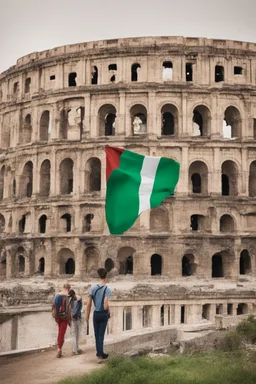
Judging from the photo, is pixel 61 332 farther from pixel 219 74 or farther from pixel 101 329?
pixel 219 74

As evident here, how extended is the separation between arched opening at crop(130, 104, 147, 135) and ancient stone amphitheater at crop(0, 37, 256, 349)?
0.15 meters

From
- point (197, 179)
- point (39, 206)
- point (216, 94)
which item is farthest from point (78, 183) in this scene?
point (216, 94)

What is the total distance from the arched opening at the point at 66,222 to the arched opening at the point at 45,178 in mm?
2020

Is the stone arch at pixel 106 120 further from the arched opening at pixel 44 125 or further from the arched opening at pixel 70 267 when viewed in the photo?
the arched opening at pixel 70 267

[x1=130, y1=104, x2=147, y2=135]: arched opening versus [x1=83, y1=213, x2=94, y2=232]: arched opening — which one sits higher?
[x1=130, y1=104, x2=147, y2=135]: arched opening

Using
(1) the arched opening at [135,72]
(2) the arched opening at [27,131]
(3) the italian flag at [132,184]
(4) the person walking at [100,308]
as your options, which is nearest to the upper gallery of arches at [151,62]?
(1) the arched opening at [135,72]

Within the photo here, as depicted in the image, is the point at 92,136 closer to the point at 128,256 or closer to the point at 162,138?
the point at 162,138

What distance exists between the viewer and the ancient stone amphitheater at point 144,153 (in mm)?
29172

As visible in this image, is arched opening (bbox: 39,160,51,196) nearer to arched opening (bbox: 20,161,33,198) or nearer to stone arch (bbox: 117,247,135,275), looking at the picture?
arched opening (bbox: 20,161,33,198)

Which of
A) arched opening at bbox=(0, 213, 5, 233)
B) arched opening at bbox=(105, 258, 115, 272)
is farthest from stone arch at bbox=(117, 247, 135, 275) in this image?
arched opening at bbox=(0, 213, 5, 233)

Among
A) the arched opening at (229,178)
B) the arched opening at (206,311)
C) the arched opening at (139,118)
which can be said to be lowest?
the arched opening at (206,311)

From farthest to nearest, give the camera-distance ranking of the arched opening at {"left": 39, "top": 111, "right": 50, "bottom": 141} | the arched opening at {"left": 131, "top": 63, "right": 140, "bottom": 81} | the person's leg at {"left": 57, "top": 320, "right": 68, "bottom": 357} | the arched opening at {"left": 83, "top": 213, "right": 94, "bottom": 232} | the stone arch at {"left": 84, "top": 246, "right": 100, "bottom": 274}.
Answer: the arched opening at {"left": 39, "top": 111, "right": 50, "bottom": 141} < the arched opening at {"left": 131, "top": 63, "right": 140, "bottom": 81} < the arched opening at {"left": 83, "top": 213, "right": 94, "bottom": 232} < the stone arch at {"left": 84, "top": 246, "right": 100, "bottom": 274} < the person's leg at {"left": 57, "top": 320, "right": 68, "bottom": 357}

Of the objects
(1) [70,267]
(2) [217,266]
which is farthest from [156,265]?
(1) [70,267]

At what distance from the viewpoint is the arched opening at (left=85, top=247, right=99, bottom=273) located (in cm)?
2981
